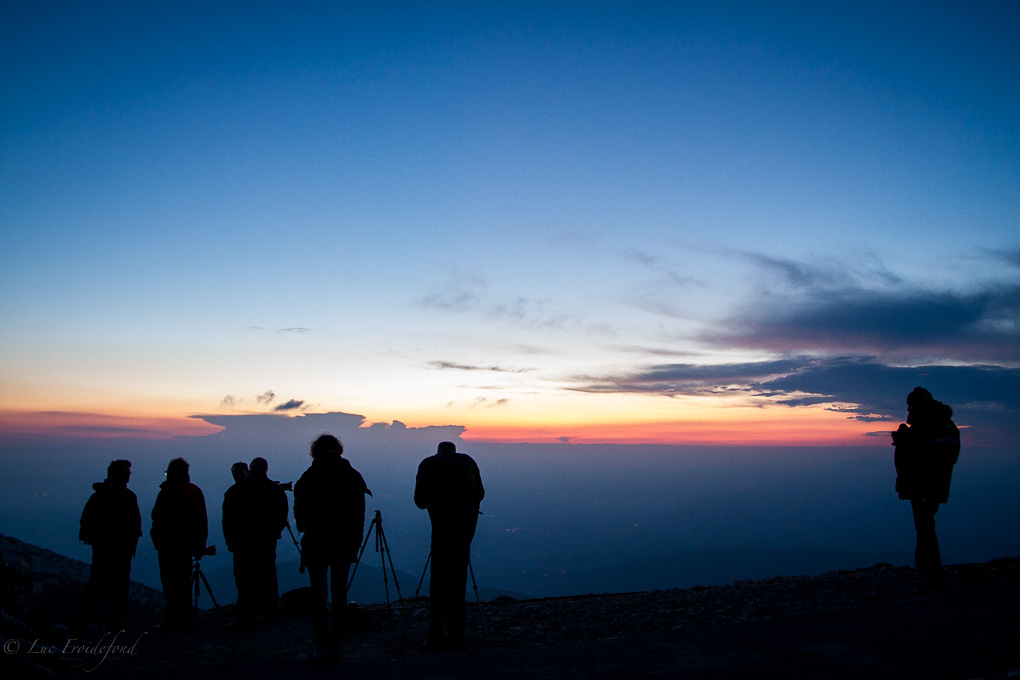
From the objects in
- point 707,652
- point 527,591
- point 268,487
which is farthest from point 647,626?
point 527,591

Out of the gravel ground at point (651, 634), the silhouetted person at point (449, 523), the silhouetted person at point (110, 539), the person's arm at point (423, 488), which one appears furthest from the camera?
the silhouetted person at point (110, 539)

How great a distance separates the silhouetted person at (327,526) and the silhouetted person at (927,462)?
705 centimetres

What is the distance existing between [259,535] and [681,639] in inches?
226

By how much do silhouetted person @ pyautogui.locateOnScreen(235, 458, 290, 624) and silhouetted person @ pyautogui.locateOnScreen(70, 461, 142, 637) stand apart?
1.39 m

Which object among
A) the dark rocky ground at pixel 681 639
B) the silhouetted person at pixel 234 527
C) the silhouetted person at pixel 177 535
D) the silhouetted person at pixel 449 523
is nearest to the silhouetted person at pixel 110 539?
the silhouetted person at pixel 177 535

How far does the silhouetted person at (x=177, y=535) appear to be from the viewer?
304 inches

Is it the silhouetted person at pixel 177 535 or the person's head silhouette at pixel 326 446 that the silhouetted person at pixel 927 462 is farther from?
the silhouetted person at pixel 177 535

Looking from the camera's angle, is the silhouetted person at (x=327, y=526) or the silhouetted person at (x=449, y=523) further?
the silhouetted person at (x=449, y=523)

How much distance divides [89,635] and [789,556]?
211972 mm

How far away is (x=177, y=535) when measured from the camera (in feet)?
25.8

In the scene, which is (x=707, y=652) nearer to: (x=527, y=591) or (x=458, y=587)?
(x=458, y=587)

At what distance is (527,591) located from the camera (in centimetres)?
16125

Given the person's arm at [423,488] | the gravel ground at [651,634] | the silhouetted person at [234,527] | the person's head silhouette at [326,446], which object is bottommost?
the gravel ground at [651,634]

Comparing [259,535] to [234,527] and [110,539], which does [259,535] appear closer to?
[234,527]
